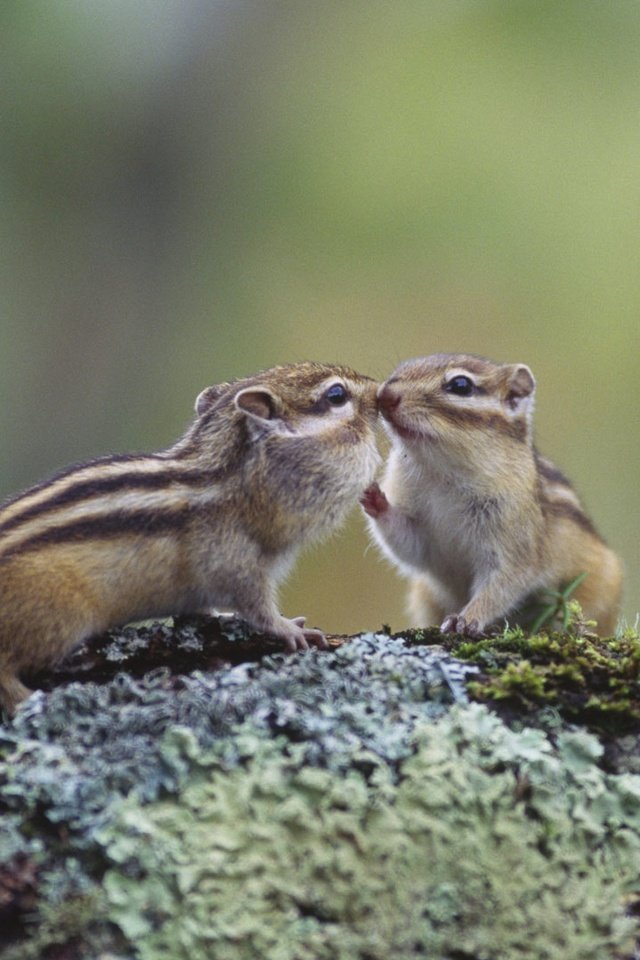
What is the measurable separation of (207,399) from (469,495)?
128 centimetres

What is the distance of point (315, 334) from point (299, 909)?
288 inches

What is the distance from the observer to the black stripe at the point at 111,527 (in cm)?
362

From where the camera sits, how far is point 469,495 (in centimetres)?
500

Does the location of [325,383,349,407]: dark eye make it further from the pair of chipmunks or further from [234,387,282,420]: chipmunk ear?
[234,387,282,420]: chipmunk ear

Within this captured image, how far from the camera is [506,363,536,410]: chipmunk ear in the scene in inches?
206

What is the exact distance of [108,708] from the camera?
2.80 metres

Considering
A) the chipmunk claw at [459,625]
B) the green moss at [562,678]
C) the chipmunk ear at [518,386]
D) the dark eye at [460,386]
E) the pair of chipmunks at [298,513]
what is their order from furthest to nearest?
the chipmunk ear at [518,386], the dark eye at [460,386], the chipmunk claw at [459,625], the pair of chipmunks at [298,513], the green moss at [562,678]

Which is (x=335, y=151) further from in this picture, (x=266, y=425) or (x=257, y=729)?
(x=257, y=729)

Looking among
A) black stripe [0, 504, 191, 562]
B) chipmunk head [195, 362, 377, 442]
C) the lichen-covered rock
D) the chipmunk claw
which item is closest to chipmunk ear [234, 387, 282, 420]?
chipmunk head [195, 362, 377, 442]

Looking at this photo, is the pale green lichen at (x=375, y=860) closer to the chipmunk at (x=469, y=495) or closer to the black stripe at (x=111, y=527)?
the black stripe at (x=111, y=527)

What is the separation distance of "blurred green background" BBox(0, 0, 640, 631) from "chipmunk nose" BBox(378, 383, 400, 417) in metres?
4.29

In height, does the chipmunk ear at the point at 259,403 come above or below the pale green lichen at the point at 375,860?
above

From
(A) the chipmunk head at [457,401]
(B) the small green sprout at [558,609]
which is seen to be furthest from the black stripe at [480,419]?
(B) the small green sprout at [558,609]

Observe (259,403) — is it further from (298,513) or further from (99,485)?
(99,485)
